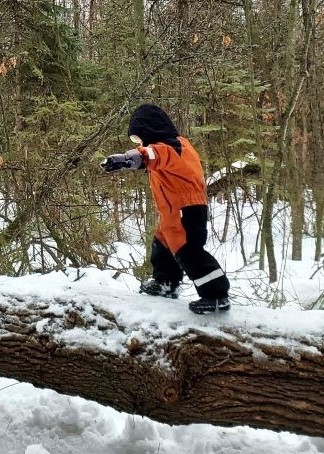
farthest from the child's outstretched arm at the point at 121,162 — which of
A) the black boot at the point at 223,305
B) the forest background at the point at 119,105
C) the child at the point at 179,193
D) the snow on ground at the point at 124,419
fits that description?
the forest background at the point at 119,105

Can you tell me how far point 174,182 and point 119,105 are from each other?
4232 millimetres

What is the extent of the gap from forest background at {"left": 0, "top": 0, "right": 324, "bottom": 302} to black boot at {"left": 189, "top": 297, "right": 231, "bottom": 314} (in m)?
2.61

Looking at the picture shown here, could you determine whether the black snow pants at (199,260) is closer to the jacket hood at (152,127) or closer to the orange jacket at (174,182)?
the orange jacket at (174,182)

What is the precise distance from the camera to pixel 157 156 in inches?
110

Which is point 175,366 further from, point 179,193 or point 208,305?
point 179,193

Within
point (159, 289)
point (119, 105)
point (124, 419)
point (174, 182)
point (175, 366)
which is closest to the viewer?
point (175, 366)

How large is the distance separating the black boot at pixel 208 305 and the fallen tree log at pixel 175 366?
0.06m

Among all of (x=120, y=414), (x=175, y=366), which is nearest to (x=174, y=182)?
(x=175, y=366)

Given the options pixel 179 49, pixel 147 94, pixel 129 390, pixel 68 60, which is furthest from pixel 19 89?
pixel 129 390

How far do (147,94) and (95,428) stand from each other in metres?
5.27

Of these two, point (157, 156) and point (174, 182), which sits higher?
point (157, 156)

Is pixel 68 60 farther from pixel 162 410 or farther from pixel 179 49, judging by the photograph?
pixel 162 410

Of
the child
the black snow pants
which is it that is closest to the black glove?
the child

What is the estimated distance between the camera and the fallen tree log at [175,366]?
2.40 m
